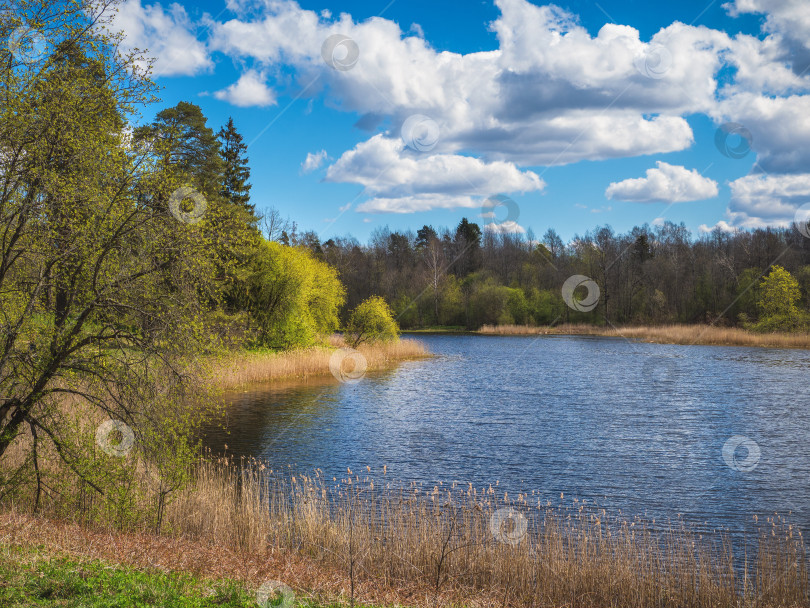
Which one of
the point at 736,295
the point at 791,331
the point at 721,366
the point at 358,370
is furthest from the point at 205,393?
the point at 736,295

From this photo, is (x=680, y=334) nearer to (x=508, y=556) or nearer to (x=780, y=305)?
(x=780, y=305)

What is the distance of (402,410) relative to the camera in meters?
29.6

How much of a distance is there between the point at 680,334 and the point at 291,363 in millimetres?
47519

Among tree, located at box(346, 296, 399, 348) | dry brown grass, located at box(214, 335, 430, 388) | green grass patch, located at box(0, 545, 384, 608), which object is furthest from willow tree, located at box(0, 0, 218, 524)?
tree, located at box(346, 296, 399, 348)

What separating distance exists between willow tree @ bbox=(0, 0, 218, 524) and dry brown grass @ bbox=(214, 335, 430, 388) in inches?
664

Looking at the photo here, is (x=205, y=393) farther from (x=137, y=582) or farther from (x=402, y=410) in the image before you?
(x=402, y=410)

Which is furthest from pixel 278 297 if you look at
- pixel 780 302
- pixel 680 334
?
pixel 780 302

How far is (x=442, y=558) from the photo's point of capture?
29.7 ft

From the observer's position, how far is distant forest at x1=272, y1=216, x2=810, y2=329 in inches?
3248

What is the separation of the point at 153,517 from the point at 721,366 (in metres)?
43.3

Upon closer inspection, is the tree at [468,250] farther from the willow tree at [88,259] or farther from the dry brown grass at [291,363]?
the willow tree at [88,259]

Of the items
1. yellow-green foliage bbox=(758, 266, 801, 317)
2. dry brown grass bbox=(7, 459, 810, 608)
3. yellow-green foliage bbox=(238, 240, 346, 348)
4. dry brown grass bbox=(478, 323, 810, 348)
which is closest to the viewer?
dry brown grass bbox=(7, 459, 810, 608)

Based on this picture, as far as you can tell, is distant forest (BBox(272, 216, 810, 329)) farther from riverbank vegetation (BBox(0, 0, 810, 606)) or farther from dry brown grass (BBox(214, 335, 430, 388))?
riverbank vegetation (BBox(0, 0, 810, 606))

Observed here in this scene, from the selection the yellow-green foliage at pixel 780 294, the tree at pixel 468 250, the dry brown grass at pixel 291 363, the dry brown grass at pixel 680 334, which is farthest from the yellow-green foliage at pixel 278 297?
the tree at pixel 468 250
